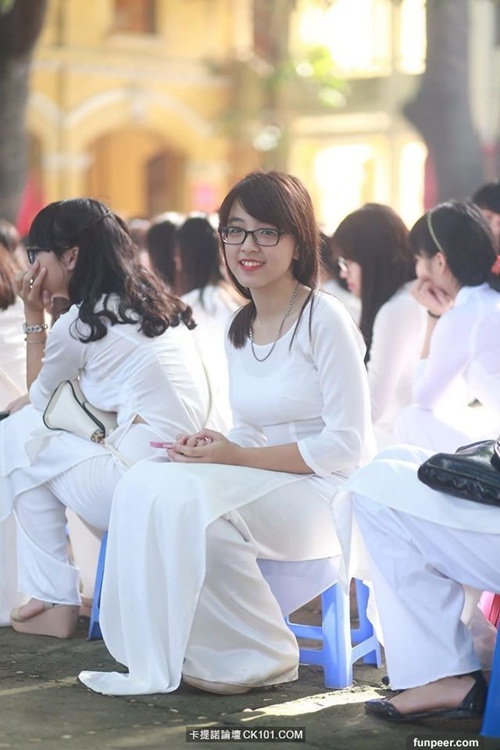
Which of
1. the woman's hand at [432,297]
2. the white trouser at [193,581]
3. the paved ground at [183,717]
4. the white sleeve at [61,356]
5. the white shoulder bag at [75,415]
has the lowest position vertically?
the paved ground at [183,717]

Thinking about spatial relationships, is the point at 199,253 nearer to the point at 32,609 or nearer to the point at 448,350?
the point at 448,350

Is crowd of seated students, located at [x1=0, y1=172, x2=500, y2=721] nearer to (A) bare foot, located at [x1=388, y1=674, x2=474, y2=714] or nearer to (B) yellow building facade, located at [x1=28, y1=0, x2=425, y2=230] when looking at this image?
(A) bare foot, located at [x1=388, y1=674, x2=474, y2=714]

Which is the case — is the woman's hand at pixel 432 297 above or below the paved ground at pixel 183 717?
above

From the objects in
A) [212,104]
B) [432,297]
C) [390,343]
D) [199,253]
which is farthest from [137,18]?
[432,297]

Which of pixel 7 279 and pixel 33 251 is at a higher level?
pixel 33 251

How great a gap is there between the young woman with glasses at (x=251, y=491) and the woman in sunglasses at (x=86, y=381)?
21.6 inches

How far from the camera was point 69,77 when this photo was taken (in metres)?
26.5

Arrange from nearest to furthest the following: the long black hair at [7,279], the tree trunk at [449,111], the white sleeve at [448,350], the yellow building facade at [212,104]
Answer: the white sleeve at [448,350] < the long black hair at [7,279] < the tree trunk at [449,111] < the yellow building facade at [212,104]

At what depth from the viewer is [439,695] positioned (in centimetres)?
399

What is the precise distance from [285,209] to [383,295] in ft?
5.00

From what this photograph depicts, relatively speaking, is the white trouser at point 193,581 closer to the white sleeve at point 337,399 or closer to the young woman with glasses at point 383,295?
the white sleeve at point 337,399

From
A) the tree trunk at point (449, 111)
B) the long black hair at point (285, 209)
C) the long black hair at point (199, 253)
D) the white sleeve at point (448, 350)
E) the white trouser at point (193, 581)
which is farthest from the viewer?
the tree trunk at point (449, 111)

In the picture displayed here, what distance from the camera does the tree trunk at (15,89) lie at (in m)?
12.2

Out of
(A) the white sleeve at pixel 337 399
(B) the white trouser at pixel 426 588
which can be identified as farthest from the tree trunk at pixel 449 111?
(B) the white trouser at pixel 426 588
